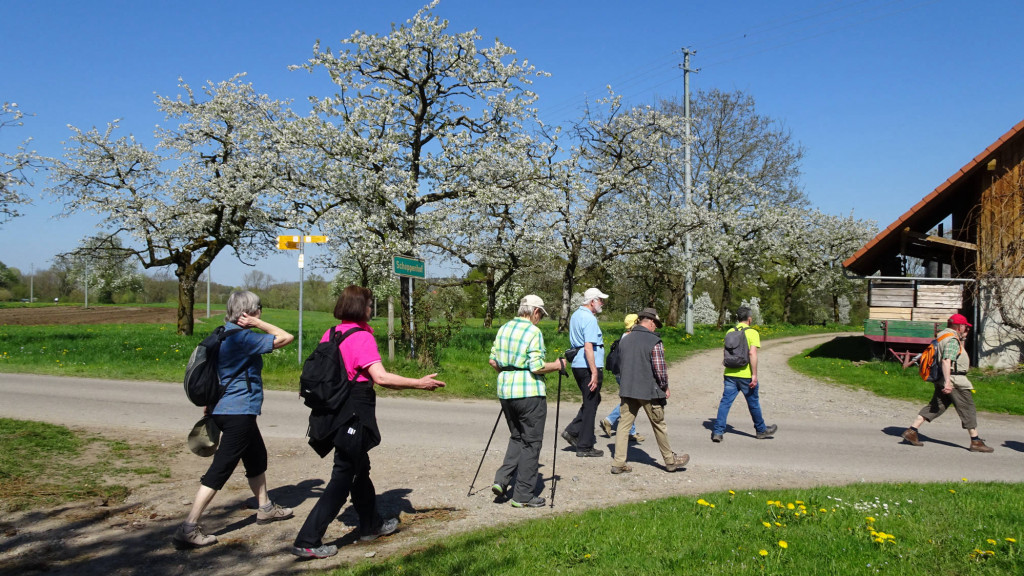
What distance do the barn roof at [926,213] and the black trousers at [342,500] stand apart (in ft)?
58.2

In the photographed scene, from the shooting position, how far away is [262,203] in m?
24.5

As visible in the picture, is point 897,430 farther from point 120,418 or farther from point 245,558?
point 120,418

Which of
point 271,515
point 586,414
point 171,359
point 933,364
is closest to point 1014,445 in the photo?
point 933,364

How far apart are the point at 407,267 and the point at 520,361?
363 inches

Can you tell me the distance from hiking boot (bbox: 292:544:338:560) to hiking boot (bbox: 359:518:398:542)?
1.30ft

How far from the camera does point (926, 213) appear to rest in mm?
19188

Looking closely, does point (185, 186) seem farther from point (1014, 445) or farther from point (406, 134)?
point (1014, 445)

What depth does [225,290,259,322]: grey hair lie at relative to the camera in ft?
16.8

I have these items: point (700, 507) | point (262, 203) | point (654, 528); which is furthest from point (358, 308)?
point (262, 203)

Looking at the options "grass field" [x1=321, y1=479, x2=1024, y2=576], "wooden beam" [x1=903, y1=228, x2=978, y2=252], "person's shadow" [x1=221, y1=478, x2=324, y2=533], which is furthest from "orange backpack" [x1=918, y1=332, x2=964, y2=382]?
"wooden beam" [x1=903, y1=228, x2=978, y2=252]

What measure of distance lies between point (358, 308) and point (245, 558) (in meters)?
1.95

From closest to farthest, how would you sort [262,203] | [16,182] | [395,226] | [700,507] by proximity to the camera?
1. [700,507]
2. [395,226]
3. [16,182]
4. [262,203]

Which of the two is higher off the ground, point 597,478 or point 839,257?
point 839,257

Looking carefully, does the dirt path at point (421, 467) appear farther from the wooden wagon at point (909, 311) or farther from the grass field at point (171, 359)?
the wooden wagon at point (909, 311)
